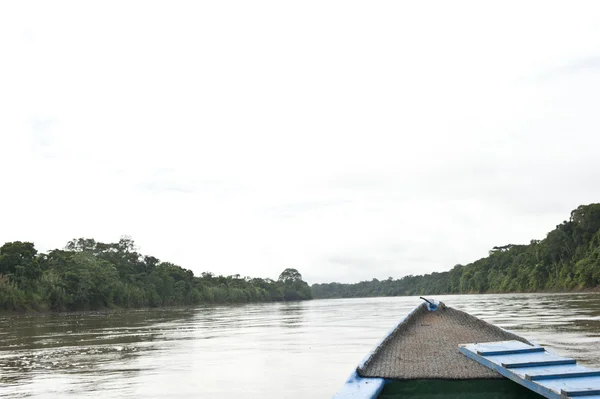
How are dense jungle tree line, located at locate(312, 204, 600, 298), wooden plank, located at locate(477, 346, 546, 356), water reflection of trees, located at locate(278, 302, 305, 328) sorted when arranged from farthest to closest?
dense jungle tree line, located at locate(312, 204, 600, 298)
water reflection of trees, located at locate(278, 302, 305, 328)
wooden plank, located at locate(477, 346, 546, 356)

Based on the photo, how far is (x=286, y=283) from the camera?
14138 centimetres

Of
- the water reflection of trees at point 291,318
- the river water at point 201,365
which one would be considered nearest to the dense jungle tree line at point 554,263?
the water reflection of trees at point 291,318

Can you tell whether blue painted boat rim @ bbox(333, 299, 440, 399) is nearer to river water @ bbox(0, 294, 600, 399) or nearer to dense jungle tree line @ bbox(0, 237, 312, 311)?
river water @ bbox(0, 294, 600, 399)

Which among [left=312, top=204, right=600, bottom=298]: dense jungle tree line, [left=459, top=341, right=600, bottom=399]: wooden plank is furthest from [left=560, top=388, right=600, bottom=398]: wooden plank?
[left=312, top=204, right=600, bottom=298]: dense jungle tree line

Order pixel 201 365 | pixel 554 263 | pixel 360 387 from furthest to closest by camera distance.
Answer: pixel 554 263 → pixel 201 365 → pixel 360 387

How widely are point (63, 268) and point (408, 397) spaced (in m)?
50.8

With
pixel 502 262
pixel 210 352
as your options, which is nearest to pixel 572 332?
pixel 210 352

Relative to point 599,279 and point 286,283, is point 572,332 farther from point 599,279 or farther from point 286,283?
point 286,283

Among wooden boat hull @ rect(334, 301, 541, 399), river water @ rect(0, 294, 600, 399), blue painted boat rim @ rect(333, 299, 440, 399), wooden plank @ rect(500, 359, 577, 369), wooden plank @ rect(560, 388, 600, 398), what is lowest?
river water @ rect(0, 294, 600, 399)

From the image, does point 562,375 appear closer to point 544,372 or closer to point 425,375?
point 544,372

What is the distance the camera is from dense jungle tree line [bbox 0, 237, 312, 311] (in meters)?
40.2

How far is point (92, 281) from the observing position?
48.3m

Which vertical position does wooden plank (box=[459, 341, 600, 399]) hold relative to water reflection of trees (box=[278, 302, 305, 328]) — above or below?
above

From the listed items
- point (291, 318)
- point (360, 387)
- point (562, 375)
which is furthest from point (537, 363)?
point (291, 318)
